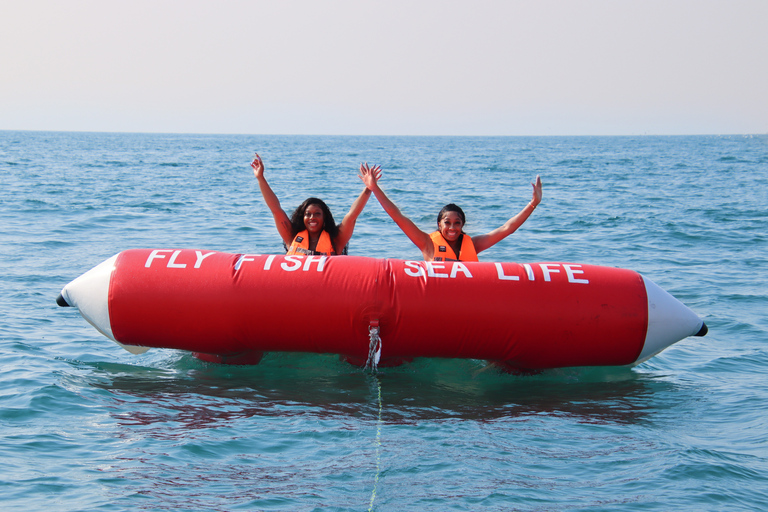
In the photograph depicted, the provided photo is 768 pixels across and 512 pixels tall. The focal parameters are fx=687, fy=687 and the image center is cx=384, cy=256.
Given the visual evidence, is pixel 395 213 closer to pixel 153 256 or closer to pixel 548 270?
pixel 548 270

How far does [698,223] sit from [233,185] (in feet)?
44.5

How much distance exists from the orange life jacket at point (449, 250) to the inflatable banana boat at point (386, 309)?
624mm

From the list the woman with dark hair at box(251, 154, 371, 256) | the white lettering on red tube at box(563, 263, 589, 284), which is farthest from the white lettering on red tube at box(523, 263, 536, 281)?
the woman with dark hair at box(251, 154, 371, 256)

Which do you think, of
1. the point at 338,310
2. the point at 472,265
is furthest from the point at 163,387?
the point at 472,265

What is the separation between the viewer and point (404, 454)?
12.5 ft

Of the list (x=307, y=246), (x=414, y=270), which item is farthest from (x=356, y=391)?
(x=307, y=246)

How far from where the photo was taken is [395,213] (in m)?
5.49

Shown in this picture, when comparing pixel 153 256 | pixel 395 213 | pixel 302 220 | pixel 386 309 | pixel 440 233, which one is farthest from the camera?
pixel 302 220

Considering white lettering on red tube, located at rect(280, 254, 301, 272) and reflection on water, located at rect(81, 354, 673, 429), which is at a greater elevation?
white lettering on red tube, located at rect(280, 254, 301, 272)

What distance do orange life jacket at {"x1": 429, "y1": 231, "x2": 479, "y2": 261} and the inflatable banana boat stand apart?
624 millimetres

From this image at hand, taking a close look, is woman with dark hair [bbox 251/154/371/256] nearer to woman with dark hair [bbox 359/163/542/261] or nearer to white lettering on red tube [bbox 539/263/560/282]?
woman with dark hair [bbox 359/163/542/261]

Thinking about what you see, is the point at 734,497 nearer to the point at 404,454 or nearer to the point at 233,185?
the point at 404,454

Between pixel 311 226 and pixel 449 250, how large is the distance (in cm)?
115

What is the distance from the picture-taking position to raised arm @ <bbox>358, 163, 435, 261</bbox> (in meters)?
5.46
